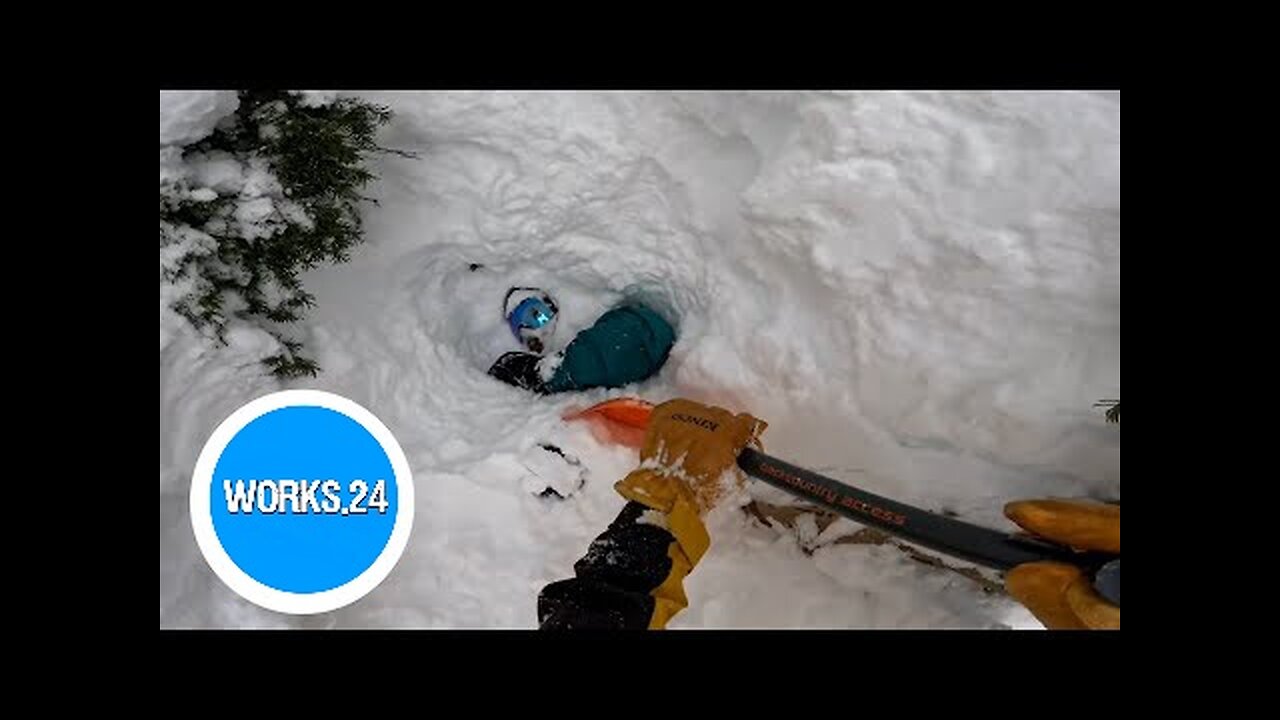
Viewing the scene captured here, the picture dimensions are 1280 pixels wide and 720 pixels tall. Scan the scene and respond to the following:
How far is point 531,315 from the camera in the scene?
12.4ft

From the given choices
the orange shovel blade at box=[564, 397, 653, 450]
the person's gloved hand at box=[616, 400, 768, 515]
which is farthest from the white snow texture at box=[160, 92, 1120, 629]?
the person's gloved hand at box=[616, 400, 768, 515]

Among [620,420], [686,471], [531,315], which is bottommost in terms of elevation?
[686,471]

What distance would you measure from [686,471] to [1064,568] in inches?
45.9

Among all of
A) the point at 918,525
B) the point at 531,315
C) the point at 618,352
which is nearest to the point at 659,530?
the point at 918,525

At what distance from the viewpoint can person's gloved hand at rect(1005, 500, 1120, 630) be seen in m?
1.69

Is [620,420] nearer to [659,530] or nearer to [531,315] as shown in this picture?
[531,315]

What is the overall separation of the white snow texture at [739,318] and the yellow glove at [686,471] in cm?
37

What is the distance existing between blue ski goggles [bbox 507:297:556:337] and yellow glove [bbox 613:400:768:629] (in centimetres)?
111

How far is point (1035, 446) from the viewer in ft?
8.05

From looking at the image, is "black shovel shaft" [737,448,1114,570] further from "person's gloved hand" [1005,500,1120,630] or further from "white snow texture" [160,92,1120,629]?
"white snow texture" [160,92,1120,629]

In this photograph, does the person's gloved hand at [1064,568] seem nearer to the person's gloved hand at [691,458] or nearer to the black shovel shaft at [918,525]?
the black shovel shaft at [918,525]

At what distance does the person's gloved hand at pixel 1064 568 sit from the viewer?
1694 millimetres

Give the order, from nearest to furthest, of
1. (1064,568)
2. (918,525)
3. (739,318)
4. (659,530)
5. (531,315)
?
(1064,568), (918,525), (659,530), (739,318), (531,315)

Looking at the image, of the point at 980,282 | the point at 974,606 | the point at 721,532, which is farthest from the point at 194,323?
the point at 974,606
